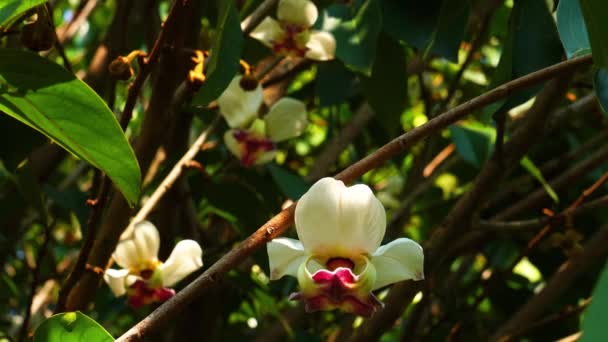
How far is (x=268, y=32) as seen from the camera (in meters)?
1.37

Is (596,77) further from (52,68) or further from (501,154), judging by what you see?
(52,68)

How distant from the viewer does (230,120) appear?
1442mm

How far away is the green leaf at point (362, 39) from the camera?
3.87 ft

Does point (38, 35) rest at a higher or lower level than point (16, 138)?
higher

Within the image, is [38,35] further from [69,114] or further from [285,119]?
[285,119]

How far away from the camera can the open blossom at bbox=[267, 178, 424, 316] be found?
0.85 meters

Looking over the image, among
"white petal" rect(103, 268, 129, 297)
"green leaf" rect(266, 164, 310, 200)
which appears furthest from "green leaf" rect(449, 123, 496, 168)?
"white petal" rect(103, 268, 129, 297)

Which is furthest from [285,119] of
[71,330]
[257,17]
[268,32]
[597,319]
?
[597,319]

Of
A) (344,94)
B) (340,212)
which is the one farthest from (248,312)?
(340,212)

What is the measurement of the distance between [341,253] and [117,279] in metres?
0.43

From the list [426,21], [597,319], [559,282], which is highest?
[597,319]

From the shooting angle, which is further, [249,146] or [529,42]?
[249,146]

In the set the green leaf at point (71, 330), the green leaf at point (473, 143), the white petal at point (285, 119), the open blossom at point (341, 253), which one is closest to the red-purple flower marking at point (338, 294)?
the open blossom at point (341, 253)

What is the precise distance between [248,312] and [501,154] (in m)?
0.94
